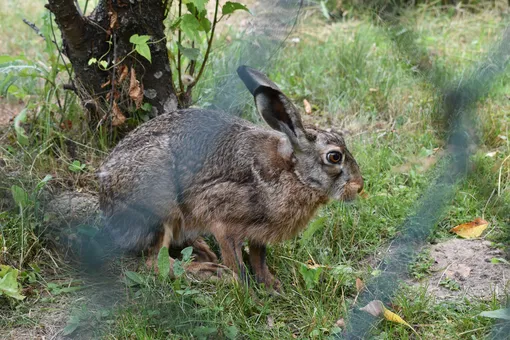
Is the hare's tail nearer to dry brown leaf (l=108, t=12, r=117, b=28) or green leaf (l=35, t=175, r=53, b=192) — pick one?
green leaf (l=35, t=175, r=53, b=192)

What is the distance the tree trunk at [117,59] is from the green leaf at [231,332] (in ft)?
5.80

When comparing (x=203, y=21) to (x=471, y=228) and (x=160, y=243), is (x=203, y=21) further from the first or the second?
(x=471, y=228)

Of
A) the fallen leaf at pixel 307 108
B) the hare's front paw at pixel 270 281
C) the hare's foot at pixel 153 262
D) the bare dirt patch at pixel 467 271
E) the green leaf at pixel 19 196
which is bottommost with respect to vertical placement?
the bare dirt patch at pixel 467 271

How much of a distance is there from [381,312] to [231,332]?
734 mm

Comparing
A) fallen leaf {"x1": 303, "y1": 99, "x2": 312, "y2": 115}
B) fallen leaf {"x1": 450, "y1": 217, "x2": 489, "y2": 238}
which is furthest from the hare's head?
fallen leaf {"x1": 303, "y1": 99, "x2": 312, "y2": 115}

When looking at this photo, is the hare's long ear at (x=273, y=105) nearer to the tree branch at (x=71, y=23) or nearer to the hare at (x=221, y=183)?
the hare at (x=221, y=183)

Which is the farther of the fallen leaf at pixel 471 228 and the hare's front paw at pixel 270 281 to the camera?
the fallen leaf at pixel 471 228

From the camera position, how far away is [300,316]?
3.66 meters

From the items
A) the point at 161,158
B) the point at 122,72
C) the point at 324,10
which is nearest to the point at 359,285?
the point at 161,158

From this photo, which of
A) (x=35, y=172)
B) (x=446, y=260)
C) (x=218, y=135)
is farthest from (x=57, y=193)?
(x=446, y=260)

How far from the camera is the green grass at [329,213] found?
3.54 m

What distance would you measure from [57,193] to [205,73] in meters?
1.54

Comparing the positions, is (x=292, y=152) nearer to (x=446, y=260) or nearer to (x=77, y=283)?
(x=446, y=260)

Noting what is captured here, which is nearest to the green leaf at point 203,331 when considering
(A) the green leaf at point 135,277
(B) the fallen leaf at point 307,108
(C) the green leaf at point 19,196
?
(A) the green leaf at point 135,277
